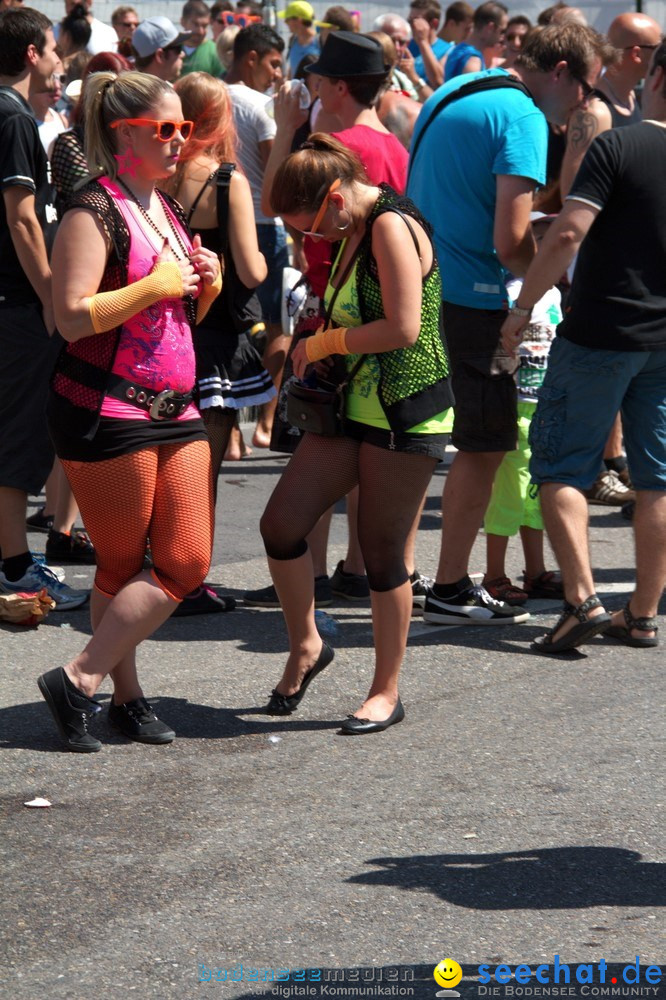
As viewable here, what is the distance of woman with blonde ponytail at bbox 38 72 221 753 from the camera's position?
419cm

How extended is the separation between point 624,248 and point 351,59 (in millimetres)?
1369

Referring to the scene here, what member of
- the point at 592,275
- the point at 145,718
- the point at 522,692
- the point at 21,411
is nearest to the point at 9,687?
the point at 145,718

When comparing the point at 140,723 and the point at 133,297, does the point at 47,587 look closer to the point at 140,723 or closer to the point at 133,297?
the point at 140,723

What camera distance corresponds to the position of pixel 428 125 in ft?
19.4

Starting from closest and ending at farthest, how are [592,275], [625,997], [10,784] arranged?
1. [625,997]
2. [10,784]
3. [592,275]

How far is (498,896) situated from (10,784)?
4.83 ft

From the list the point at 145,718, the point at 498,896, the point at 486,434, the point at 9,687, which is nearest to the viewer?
the point at 498,896

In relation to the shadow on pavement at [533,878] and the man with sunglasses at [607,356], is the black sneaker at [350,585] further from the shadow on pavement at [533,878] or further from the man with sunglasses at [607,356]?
the shadow on pavement at [533,878]

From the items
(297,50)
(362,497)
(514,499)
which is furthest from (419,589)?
(297,50)

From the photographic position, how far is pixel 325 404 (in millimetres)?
4652

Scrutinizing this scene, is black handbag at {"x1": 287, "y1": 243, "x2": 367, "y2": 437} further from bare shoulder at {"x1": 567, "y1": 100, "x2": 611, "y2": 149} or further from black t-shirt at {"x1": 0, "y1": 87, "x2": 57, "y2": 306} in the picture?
bare shoulder at {"x1": 567, "y1": 100, "x2": 611, "y2": 149}

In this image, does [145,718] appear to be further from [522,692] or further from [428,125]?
[428,125]

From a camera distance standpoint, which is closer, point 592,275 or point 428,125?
point 592,275

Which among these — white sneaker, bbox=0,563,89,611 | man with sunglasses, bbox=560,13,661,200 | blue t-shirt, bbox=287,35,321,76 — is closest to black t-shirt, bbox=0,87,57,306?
white sneaker, bbox=0,563,89,611
